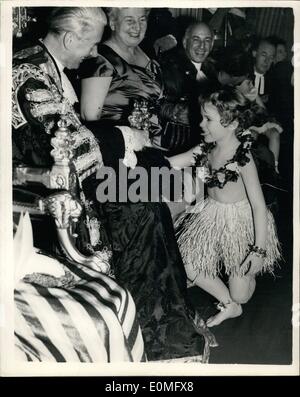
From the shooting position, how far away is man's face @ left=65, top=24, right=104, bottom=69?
1613 millimetres

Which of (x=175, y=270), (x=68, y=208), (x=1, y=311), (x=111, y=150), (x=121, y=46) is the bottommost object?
(x=1, y=311)

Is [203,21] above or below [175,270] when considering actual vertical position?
above

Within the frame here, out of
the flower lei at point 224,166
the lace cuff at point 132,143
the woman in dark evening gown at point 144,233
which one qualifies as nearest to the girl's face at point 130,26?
the woman in dark evening gown at point 144,233

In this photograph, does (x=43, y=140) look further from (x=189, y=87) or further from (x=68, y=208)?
(x=189, y=87)

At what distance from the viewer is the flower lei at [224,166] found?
1657mm

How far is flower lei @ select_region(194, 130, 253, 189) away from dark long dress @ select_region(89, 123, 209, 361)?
0.10 metres

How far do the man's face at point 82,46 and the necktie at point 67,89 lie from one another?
0.10 ft

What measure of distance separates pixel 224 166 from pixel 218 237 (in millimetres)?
205

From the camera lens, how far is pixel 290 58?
1.67 metres

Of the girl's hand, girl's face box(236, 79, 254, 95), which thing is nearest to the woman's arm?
girl's face box(236, 79, 254, 95)

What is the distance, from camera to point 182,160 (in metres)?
1.66

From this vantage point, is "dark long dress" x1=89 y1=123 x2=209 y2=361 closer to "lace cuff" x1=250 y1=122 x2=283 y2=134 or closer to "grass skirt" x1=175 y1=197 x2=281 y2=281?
"grass skirt" x1=175 y1=197 x2=281 y2=281

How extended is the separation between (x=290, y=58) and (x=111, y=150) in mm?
578
